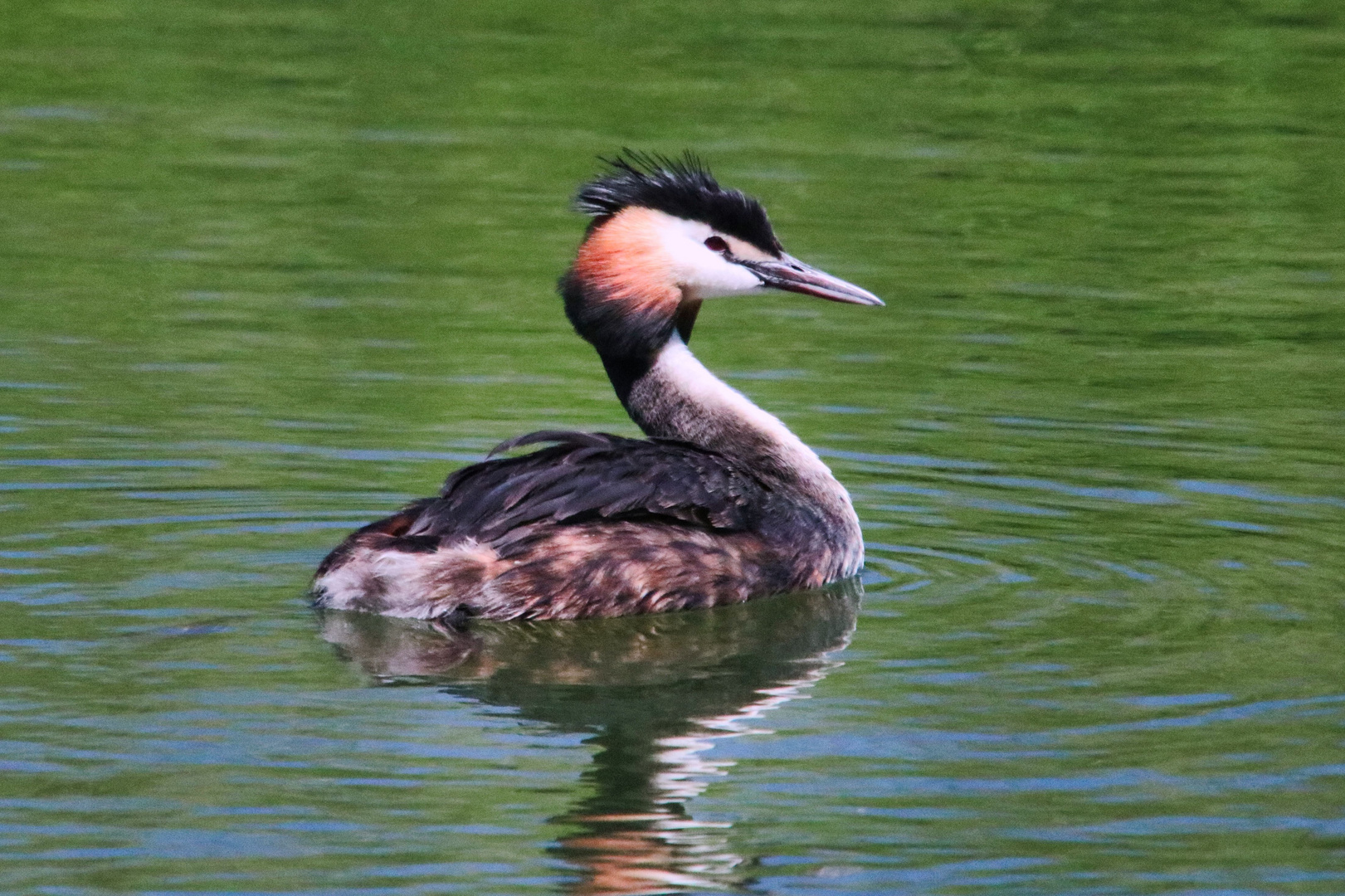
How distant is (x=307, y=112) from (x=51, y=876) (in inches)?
442

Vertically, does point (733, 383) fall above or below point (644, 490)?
below

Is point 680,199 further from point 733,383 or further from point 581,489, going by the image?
point 733,383

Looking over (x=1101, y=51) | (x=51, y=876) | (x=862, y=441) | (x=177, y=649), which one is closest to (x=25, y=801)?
(x=51, y=876)

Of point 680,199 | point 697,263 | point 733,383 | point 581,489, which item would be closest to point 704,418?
point 697,263

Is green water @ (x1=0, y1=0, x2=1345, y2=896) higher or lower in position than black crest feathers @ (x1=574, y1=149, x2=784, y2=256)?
lower

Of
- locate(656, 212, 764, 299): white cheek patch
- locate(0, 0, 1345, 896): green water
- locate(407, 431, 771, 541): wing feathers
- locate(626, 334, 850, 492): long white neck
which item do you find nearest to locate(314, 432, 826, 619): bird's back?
locate(407, 431, 771, 541): wing feathers

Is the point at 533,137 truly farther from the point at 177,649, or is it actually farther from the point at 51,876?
the point at 51,876

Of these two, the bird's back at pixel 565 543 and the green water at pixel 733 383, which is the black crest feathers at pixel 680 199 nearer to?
the bird's back at pixel 565 543

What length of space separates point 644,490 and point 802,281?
138 cm

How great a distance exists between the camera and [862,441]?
970cm

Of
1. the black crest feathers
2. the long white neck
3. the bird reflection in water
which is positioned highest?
the black crest feathers

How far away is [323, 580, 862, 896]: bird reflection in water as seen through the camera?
550cm

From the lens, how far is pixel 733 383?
35.1ft

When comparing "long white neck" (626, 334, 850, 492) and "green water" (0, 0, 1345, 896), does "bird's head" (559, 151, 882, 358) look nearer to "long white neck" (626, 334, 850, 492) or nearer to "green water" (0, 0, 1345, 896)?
"long white neck" (626, 334, 850, 492)
